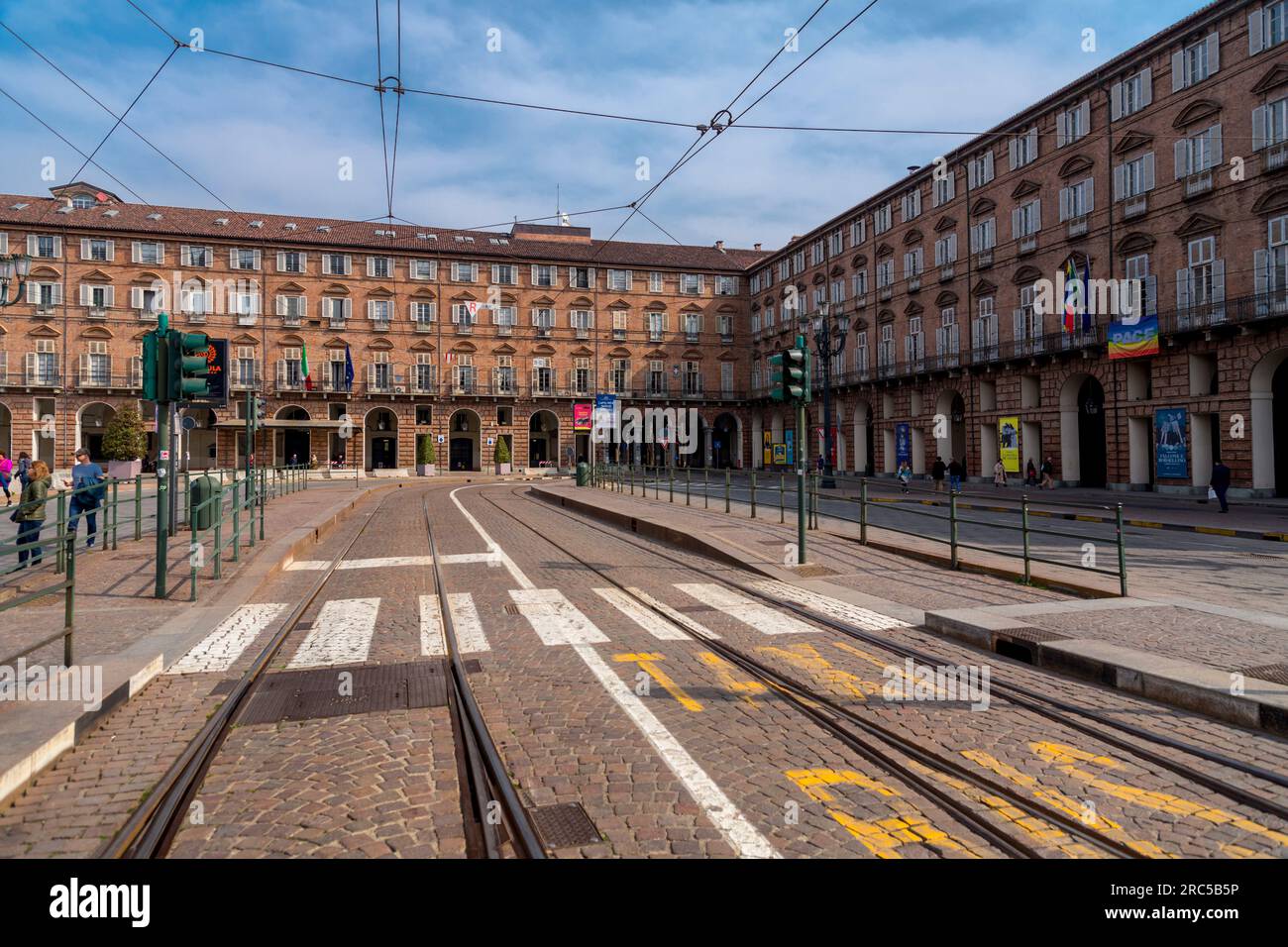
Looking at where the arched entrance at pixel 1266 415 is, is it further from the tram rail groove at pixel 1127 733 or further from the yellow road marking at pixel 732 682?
the yellow road marking at pixel 732 682

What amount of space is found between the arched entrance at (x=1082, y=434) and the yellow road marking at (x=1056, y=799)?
33281 millimetres

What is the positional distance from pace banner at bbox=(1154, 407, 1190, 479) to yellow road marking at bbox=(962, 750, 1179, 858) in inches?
1169

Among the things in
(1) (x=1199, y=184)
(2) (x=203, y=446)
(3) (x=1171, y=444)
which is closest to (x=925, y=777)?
(3) (x=1171, y=444)

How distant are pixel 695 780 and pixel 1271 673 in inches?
179

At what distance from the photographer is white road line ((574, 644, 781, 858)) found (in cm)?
351

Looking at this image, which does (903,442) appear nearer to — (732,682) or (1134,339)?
(1134,339)

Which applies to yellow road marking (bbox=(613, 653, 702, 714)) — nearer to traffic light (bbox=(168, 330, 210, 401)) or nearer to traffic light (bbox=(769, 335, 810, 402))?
traffic light (bbox=(769, 335, 810, 402))

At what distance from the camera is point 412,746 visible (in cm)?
477

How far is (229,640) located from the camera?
25.1 ft

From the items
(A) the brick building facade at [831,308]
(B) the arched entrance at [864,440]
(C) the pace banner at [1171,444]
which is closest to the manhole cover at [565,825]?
(A) the brick building facade at [831,308]

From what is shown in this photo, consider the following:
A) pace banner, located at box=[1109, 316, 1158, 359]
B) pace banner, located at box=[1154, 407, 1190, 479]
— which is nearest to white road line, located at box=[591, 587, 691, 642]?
pace banner, located at box=[1154, 407, 1190, 479]

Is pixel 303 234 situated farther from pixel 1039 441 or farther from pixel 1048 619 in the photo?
pixel 1048 619
